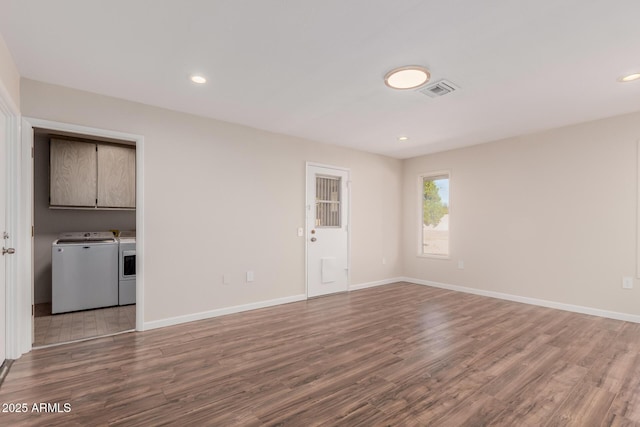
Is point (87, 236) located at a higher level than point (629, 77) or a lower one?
lower

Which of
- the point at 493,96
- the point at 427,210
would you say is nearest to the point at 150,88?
the point at 493,96

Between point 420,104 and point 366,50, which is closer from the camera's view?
point 366,50

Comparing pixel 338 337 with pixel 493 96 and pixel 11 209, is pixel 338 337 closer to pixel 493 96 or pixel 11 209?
pixel 493 96

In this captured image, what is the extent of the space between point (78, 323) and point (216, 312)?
5.19 ft

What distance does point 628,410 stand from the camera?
196 cm

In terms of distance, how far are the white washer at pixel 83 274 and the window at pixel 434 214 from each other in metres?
5.27

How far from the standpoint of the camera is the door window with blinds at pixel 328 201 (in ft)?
16.8

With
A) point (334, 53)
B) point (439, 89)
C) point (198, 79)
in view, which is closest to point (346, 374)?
point (334, 53)

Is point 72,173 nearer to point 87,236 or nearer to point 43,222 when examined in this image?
point 43,222

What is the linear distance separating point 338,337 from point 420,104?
2689 mm

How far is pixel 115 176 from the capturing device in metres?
4.68

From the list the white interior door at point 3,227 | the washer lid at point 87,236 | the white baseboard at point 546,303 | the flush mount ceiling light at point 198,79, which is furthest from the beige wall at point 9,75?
the white baseboard at point 546,303

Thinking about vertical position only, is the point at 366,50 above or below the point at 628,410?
above

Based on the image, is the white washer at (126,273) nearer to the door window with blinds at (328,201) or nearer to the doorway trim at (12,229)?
the doorway trim at (12,229)
